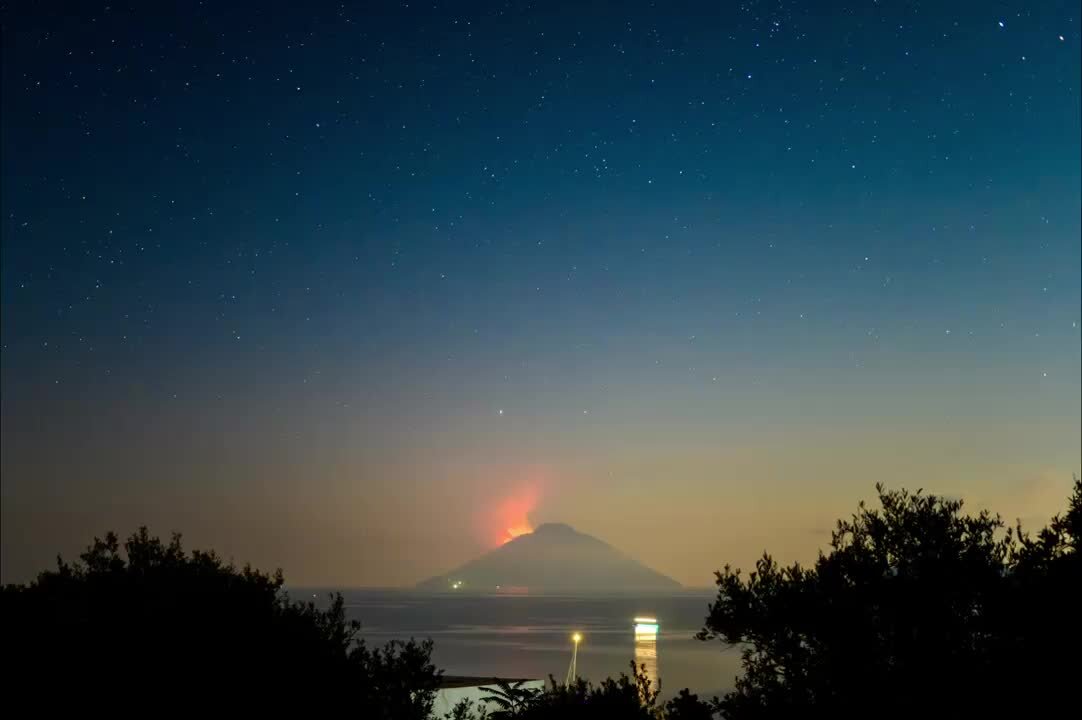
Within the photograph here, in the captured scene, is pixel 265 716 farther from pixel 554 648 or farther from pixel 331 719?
pixel 554 648

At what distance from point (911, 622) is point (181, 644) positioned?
32.1 ft

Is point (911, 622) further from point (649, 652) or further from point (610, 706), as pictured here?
point (649, 652)

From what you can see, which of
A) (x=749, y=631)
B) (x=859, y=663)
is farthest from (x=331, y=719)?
(x=859, y=663)

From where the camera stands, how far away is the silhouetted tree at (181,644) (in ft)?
41.2

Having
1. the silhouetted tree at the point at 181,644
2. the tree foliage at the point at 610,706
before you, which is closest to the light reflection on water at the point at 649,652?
the silhouetted tree at the point at 181,644

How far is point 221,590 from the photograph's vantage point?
14.9 metres

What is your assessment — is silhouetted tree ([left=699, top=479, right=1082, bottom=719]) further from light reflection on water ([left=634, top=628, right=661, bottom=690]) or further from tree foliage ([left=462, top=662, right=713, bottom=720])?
light reflection on water ([left=634, top=628, right=661, bottom=690])

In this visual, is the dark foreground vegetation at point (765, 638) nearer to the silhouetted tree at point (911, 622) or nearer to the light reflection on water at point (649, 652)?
the silhouetted tree at point (911, 622)

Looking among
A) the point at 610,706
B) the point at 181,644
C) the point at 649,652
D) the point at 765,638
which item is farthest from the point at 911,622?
the point at 649,652

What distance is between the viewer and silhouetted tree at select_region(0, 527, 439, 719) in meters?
12.5

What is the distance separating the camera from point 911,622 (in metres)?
12.5

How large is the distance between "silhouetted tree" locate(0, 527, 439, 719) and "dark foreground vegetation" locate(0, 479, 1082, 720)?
3 centimetres

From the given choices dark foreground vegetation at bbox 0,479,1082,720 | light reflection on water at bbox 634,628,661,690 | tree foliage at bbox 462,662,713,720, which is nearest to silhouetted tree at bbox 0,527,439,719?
dark foreground vegetation at bbox 0,479,1082,720

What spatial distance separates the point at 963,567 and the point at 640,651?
12529cm
